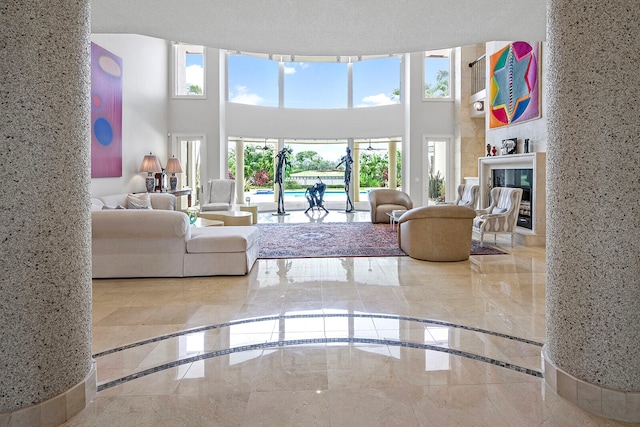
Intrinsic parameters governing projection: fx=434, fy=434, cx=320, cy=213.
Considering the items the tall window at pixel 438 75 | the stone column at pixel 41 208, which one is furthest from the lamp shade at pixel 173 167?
the stone column at pixel 41 208

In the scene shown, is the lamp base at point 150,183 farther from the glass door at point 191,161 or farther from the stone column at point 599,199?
the stone column at point 599,199

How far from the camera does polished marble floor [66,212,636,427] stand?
2.09 m

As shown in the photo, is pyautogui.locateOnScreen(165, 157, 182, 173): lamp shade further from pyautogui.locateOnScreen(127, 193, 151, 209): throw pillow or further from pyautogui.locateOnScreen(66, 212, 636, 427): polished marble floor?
pyautogui.locateOnScreen(66, 212, 636, 427): polished marble floor

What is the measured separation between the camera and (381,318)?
3.52 m

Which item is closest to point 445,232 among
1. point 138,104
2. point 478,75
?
point 138,104

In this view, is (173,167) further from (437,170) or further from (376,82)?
(437,170)

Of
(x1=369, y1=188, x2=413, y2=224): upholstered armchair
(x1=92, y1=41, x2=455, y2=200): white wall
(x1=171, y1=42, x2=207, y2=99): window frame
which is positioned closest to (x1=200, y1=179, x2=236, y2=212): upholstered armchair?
(x1=92, y1=41, x2=455, y2=200): white wall

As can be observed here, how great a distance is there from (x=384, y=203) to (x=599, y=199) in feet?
28.8

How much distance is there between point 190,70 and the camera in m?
12.4

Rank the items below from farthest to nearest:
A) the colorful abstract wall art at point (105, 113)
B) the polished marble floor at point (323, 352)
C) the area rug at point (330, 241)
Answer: the colorful abstract wall art at point (105, 113) < the area rug at point (330, 241) < the polished marble floor at point (323, 352)

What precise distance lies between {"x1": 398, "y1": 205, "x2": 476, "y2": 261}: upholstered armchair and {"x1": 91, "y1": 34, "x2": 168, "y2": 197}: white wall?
578cm

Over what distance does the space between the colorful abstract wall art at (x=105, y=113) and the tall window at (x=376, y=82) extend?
298 inches

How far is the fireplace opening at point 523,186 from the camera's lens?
308 inches

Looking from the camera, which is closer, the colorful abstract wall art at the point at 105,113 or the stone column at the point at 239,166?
the colorful abstract wall art at the point at 105,113
